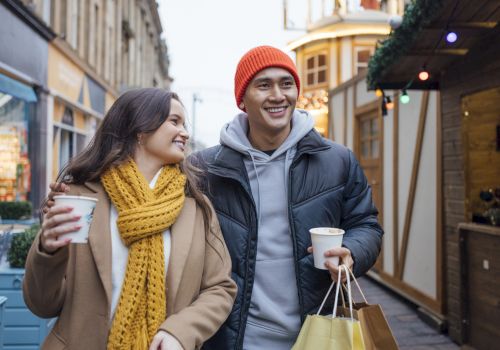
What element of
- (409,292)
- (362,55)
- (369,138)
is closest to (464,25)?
(409,292)

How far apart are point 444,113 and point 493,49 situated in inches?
47.8

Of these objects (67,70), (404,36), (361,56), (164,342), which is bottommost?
(164,342)

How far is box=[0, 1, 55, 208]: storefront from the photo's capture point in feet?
24.7

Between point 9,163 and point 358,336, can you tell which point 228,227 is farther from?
point 9,163

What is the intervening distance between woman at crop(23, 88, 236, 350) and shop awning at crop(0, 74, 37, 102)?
5917 mm

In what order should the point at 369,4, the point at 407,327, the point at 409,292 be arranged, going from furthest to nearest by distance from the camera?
the point at 369,4 < the point at 409,292 < the point at 407,327

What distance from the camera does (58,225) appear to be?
1.49 metres

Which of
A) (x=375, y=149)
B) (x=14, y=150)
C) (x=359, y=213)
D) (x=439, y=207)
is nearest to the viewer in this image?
(x=359, y=213)

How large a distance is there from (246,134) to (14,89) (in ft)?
20.4

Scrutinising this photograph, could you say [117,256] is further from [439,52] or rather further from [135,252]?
[439,52]

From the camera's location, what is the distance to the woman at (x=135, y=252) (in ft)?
5.26

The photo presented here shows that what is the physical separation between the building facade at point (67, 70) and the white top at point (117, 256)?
6.65 metres

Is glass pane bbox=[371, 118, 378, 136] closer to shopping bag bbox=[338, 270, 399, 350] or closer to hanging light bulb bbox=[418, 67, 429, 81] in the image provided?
hanging light bulb bbox=[418, 67, 429, 81]

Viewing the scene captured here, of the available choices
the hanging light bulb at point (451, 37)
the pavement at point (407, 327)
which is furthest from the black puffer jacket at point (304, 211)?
the pavement at point (407, 327)
